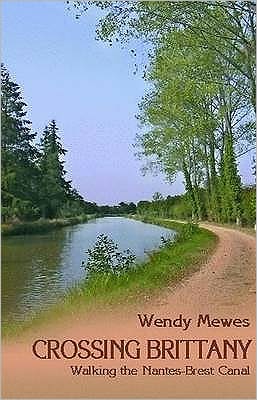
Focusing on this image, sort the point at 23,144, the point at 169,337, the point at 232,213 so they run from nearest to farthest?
the point at 169,337 < the point at 23,144 < the point at 232,213

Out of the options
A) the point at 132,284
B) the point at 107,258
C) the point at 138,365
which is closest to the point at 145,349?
the point at 138,365

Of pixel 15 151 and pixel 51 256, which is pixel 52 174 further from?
pixel 51 256

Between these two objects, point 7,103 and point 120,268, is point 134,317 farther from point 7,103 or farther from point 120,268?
point 7,103

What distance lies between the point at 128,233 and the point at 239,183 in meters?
0.59

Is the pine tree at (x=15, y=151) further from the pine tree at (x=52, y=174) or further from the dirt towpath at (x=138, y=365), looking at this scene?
the dirt towpath at (x=138, y=365)

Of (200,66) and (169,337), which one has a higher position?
(200,66)

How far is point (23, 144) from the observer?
3459mm

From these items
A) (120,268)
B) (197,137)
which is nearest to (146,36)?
(197,137)

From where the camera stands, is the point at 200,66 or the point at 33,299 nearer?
the point at 33,299

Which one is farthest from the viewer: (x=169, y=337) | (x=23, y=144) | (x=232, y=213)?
(x=232, y=213)

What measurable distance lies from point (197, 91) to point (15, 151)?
102cm

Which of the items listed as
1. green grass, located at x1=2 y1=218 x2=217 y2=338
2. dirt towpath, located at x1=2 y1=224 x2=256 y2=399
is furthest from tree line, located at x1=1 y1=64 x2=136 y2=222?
dirt towpath, located at x1=2 y1=224 x2=256 y2=399

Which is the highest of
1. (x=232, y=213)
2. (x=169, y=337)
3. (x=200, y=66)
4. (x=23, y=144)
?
(x=200, y=66)

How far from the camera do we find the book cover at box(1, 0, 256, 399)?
3.23 meters
